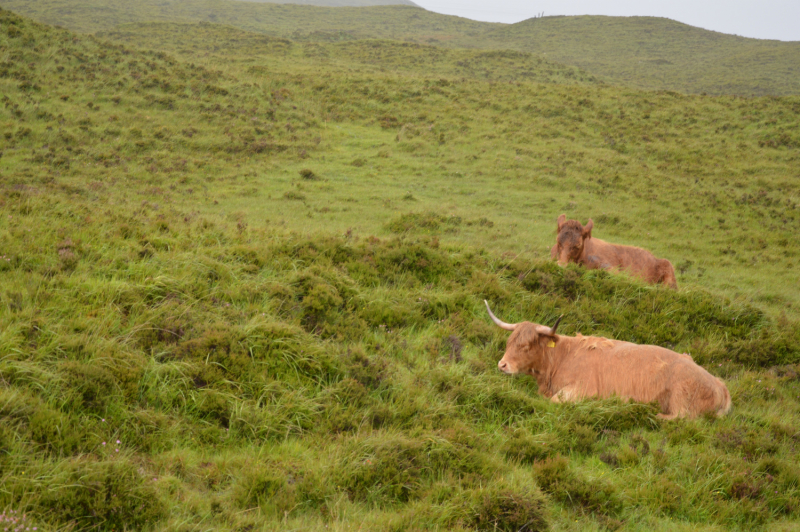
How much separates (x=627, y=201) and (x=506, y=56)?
37.9 metres

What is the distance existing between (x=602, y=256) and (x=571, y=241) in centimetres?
93

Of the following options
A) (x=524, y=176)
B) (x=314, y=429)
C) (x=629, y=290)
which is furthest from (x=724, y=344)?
(x=524, y=176)

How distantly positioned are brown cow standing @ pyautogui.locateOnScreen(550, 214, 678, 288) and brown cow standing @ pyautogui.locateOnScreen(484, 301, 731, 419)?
4.08 meters

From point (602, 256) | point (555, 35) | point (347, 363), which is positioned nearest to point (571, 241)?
point (602, 256)

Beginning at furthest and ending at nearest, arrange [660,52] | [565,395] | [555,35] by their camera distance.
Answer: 1. [555,35]
2. [660,52]
3. [565,395]

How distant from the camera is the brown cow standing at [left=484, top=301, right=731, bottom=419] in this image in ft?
17.6

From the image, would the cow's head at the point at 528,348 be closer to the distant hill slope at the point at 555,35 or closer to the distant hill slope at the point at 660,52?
the distant hill slope at the point at 555,35

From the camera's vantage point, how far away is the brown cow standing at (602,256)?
10.3 metres

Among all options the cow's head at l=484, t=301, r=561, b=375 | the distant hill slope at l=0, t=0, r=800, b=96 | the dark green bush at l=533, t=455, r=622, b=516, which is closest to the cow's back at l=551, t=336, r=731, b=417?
the cow's head at l=484, t=301, r=561, b=375

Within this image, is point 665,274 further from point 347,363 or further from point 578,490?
point 347,363

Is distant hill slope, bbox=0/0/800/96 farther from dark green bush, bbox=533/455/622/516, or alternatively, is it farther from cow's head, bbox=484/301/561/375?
dark green bush, bbox=533/455/622/516

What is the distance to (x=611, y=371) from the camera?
19.3 feet

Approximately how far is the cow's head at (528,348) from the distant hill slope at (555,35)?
52771mm

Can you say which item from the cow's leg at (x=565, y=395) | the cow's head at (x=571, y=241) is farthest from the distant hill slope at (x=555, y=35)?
the cow's leg at (x=565, y=395)
